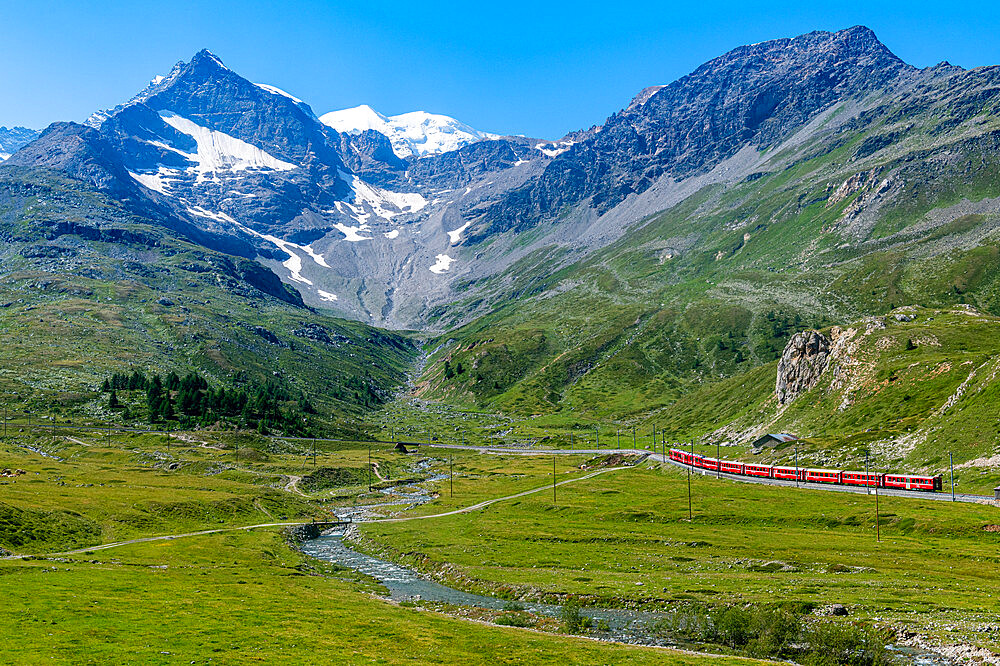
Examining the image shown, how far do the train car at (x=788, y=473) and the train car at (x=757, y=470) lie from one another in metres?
1.59

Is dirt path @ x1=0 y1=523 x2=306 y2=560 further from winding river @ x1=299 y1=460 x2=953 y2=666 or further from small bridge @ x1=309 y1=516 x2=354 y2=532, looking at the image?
winding river @ x1=299 y1=460 x2=953 y2=666

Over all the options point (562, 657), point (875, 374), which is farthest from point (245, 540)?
point (875, 374)

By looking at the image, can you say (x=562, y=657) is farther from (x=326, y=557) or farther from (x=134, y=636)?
(x=326, y=557)

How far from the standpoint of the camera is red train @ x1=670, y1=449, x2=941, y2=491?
114431 mm

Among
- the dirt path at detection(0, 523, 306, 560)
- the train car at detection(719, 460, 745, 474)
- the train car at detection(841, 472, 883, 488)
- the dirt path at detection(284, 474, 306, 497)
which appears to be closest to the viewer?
the dirt path at detection(0, 523, 306, 560)

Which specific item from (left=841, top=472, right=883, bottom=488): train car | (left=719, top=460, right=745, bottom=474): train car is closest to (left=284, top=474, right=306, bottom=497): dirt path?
(left=719, top=460, right=745, bottom=474): train car

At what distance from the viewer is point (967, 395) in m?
138

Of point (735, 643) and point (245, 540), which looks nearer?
point (735, 643)

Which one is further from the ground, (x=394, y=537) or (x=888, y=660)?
(x=888, y=660)

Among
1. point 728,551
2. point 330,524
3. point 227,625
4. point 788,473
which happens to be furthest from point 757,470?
point 227,625

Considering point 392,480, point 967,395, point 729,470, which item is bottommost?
point 392,480

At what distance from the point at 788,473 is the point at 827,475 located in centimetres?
1150

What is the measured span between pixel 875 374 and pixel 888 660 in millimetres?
158302

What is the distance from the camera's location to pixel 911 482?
379 ft
